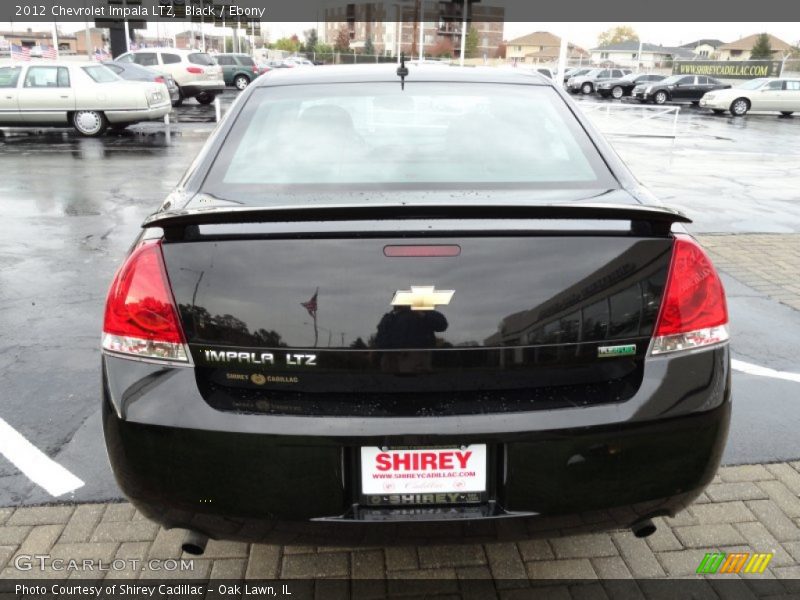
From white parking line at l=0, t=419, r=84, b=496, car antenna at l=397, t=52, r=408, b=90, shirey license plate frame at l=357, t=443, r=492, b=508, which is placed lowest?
white parking line at l=0, t=419, r=84, b=496

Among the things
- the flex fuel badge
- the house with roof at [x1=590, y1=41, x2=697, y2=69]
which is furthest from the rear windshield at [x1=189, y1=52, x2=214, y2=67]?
the house with roof at [x1=590, y1=41, x2=697, y2=69]

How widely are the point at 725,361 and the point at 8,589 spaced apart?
2.45m

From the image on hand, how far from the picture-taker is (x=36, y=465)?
3068 mm

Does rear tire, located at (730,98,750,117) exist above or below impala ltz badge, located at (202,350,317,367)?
below

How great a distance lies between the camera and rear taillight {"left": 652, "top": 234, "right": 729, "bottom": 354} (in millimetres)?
1987

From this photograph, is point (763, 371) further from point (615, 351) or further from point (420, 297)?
point (420, 297)

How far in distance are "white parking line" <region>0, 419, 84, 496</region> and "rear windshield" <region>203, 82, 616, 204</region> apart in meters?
1.49

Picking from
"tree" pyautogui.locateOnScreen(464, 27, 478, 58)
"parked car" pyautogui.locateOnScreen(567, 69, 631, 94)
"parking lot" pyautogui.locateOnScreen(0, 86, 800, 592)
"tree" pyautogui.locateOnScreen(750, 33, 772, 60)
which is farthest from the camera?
"tree" pyautogui.locateOnScreen(464, 27, 478, 58)

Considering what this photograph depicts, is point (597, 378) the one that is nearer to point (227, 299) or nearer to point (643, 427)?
point (643, 427)

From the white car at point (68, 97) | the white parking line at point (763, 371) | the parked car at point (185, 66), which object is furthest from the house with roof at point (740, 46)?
the white parking line at point (763, 371)

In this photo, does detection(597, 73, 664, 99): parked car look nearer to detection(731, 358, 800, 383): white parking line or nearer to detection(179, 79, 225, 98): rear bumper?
detection(179, 79, 225, 98): rear bumper

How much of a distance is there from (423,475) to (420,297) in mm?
500

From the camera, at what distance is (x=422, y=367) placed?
1.92 meters

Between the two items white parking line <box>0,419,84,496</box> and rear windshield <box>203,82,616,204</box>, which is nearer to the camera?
rear windshield <box>203,82,616,204</box>
